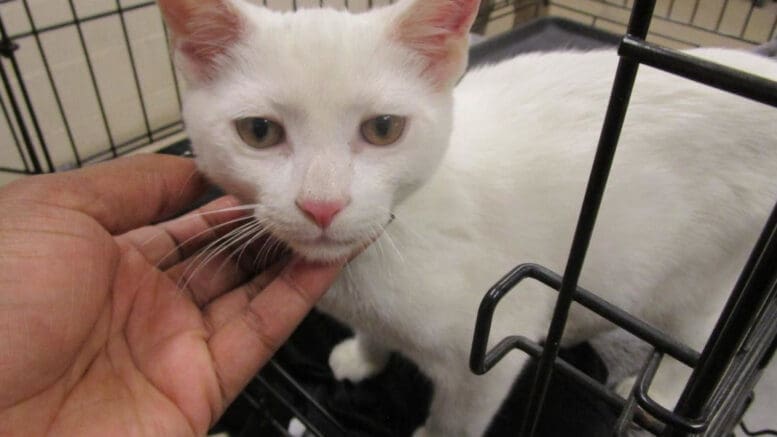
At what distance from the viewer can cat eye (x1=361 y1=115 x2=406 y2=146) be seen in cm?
60

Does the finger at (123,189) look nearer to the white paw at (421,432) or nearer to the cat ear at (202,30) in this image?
the cat ear at (202,30)

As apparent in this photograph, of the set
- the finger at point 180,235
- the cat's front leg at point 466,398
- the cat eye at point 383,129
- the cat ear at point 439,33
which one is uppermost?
the cat ear at point 439,33

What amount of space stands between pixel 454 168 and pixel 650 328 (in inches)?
13.4

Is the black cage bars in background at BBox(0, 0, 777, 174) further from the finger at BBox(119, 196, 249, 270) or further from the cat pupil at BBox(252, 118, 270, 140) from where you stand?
the cat pupil at BBox(252, 118, 270, 140)

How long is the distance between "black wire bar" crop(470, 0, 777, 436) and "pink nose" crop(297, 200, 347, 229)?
0.54 feet

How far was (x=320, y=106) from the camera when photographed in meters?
0.56

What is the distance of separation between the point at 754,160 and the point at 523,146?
0.33 meters

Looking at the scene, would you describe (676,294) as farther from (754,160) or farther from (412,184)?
(412,184)

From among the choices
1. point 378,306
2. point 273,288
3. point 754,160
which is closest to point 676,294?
point 754,160

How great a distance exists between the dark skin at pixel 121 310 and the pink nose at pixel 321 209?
150 millimetres

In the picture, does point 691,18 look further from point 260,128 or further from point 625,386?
point 260,128

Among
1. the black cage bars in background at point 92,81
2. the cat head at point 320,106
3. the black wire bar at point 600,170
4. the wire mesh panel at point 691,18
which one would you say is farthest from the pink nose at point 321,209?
the wire mesh panel at point 691,18

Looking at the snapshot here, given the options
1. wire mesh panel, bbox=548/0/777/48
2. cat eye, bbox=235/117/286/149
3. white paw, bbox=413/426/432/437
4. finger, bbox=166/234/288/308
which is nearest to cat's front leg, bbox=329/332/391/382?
white paw, bbox=413/426/432/437

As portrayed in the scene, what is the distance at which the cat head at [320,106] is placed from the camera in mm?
557
